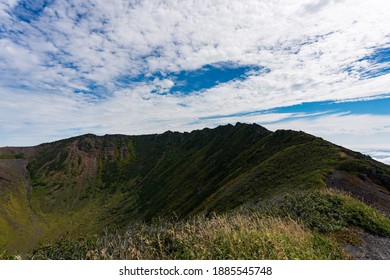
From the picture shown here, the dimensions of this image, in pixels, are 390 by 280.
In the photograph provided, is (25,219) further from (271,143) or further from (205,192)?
(271,143)

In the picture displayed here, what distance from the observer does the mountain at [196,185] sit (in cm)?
3709

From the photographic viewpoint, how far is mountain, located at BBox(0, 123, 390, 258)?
122ft

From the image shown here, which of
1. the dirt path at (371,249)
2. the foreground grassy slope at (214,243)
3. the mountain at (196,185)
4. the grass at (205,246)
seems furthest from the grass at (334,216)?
the mountain at (196,185)

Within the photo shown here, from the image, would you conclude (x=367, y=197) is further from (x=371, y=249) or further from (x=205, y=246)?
(x=205, y=246)

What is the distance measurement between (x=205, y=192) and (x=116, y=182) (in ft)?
417

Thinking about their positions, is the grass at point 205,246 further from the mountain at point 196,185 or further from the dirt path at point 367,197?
the dirt path at point 367,197

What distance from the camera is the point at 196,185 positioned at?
335ft

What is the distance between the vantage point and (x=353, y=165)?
38281mm

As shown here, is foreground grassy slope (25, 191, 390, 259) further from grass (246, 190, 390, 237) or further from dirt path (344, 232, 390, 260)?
dirt path (344, 232, 390, 260)

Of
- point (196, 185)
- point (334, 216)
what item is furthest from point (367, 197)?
point (196, 185)

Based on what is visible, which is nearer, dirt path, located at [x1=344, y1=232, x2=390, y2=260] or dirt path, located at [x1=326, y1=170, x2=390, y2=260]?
dirt path, located at [x1=344, y1=232, x2=390, y2=260]

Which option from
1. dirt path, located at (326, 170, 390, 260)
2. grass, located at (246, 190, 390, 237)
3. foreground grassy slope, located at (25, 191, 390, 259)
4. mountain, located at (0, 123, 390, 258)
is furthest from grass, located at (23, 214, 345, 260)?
grass, located at (246, 190, 390, 237)

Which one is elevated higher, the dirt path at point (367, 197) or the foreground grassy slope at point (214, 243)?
the foreground grassy slope at point (214, 243)
